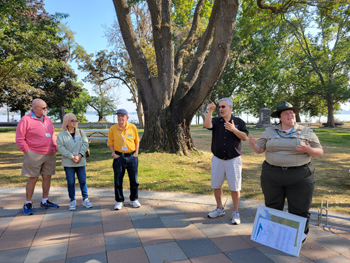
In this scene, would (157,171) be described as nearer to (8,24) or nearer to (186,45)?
(186,45)

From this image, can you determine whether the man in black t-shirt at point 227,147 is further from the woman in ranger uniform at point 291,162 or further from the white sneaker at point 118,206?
the white sneaker at point 118,206

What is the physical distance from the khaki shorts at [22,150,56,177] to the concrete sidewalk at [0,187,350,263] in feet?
2.33

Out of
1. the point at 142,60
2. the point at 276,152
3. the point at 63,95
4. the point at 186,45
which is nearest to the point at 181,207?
the point at 276,152

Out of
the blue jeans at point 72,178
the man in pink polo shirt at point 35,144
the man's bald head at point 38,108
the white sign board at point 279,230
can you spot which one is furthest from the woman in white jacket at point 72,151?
the white sign board at point 279,230

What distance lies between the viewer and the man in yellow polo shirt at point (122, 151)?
14.5 feet

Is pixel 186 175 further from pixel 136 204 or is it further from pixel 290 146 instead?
pixel 290 146

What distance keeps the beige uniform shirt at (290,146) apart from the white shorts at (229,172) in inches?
30.8

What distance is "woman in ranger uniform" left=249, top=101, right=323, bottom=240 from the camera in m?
2.97

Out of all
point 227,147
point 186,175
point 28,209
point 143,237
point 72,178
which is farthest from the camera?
point 186,175

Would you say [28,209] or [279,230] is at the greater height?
[279,230]

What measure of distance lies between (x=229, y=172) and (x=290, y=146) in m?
1.14

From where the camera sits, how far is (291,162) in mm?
2986

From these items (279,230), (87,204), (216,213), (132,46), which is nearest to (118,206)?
(87,204)

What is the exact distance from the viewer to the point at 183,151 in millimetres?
9406
